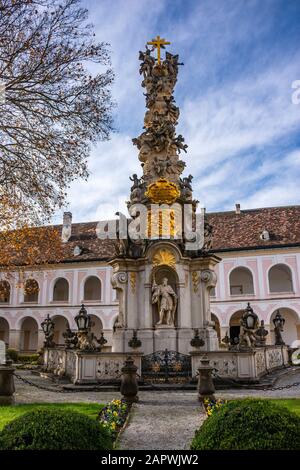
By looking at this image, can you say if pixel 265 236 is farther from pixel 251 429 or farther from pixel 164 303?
pixel 251 429

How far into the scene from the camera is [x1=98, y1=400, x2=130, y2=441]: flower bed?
23.6 ft

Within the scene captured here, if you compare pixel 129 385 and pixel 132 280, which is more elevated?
pixel 132 280

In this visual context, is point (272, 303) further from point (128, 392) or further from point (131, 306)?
point (128, 392)

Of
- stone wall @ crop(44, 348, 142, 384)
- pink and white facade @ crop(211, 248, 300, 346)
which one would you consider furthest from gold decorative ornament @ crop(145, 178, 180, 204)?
pink and white facade @ crop(211, 248, 300, 346)

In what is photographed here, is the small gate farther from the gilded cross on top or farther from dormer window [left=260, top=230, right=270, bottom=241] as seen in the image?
dormer window [left=260, top=230, right=270, bottom=241]

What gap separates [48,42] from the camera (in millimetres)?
12227

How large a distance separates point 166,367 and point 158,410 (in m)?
4.61

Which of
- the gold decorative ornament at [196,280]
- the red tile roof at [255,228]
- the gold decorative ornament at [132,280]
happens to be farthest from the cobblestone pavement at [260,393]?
the red tile roof at [255,228]

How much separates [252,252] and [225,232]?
11.3 feet

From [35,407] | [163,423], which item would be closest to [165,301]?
[35,407]

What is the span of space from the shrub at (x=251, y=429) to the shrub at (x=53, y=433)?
1.04 m

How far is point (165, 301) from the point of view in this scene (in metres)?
16.4

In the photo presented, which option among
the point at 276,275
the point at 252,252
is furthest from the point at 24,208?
the point at 276,275

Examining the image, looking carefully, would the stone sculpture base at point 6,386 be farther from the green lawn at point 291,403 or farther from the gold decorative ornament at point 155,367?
the green lawn at point 291,403
